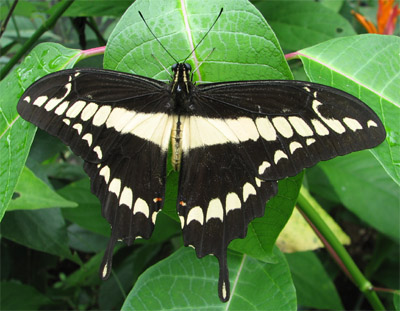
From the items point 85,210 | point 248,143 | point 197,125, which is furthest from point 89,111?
point 85,210

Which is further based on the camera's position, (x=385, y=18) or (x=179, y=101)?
(x=385, y=18)

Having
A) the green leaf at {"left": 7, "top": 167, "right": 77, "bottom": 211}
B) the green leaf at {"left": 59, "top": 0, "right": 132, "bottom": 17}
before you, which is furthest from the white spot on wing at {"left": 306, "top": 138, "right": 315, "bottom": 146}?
the green leaf at {"left": 59, "top": 0, "right": 132, "bottom": 17}

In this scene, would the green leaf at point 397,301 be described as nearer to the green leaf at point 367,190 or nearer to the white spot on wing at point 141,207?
the green leaf at point 367,190

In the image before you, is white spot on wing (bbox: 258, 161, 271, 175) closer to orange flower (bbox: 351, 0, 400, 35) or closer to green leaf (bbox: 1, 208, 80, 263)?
green leaf (bbox: 1, 208, 80, 263)

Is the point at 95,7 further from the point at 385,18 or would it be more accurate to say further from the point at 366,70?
the point at 385,18

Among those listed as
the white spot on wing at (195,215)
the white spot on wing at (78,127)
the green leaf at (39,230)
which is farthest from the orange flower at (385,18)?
the green leaf at (39,230)

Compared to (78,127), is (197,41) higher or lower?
higher

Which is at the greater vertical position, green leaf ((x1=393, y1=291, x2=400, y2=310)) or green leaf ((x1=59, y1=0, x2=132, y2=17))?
green leaf ((x1=59, y1=0, x2=132, y2=17))
